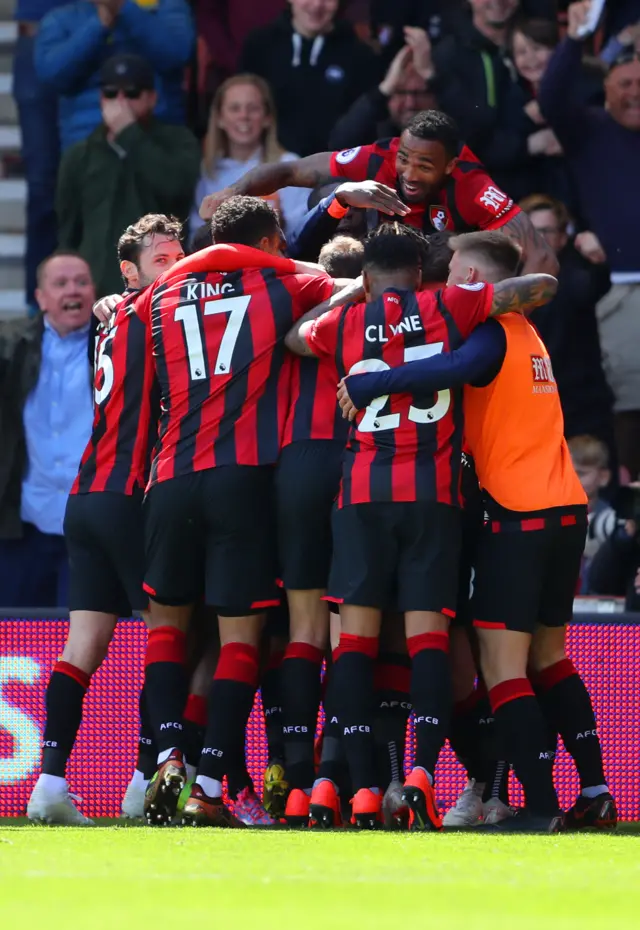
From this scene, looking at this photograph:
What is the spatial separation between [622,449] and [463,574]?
10.3 feet

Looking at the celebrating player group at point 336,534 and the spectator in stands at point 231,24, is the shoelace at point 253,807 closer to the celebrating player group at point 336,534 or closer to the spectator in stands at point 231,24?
the celebrating player group at point 336,534

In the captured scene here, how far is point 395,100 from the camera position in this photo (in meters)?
8.32

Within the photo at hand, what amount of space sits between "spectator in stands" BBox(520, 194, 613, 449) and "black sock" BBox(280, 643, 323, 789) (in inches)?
130

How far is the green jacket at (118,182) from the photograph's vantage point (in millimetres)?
8445

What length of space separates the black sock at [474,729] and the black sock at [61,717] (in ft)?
4.05

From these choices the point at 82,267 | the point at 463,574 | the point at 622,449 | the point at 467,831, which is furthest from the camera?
the point at 622,449

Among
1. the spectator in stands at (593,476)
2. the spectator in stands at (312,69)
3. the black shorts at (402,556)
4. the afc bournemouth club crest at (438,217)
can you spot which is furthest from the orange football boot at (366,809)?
the spectator in stands at (312,69)

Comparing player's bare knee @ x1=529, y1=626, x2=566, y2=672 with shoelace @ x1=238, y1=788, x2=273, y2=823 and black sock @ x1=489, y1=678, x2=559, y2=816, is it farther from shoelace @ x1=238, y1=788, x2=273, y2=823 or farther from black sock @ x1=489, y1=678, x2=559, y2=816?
shoelace @ x1=238, y1=788, x2=273, y2=823

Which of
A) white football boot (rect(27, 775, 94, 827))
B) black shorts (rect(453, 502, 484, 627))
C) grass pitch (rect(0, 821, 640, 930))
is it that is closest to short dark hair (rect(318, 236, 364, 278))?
black shorts (rect(453, 502, 484, 627))

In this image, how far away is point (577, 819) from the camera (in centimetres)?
532

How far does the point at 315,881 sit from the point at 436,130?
10.3ft

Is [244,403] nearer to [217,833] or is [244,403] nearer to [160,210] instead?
[217,833]

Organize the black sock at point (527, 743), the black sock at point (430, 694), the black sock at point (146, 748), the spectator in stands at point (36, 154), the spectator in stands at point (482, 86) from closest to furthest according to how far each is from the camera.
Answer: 1. the black sock at point (430, 694)
2. the black sock at point (527, 743)
3. the black sock at point (146, 748)
4. the spectator in stands at point (482, 86)
5. the spectator in stands at point (36, 154)

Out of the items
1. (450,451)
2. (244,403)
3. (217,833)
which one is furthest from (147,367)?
(217,833)
